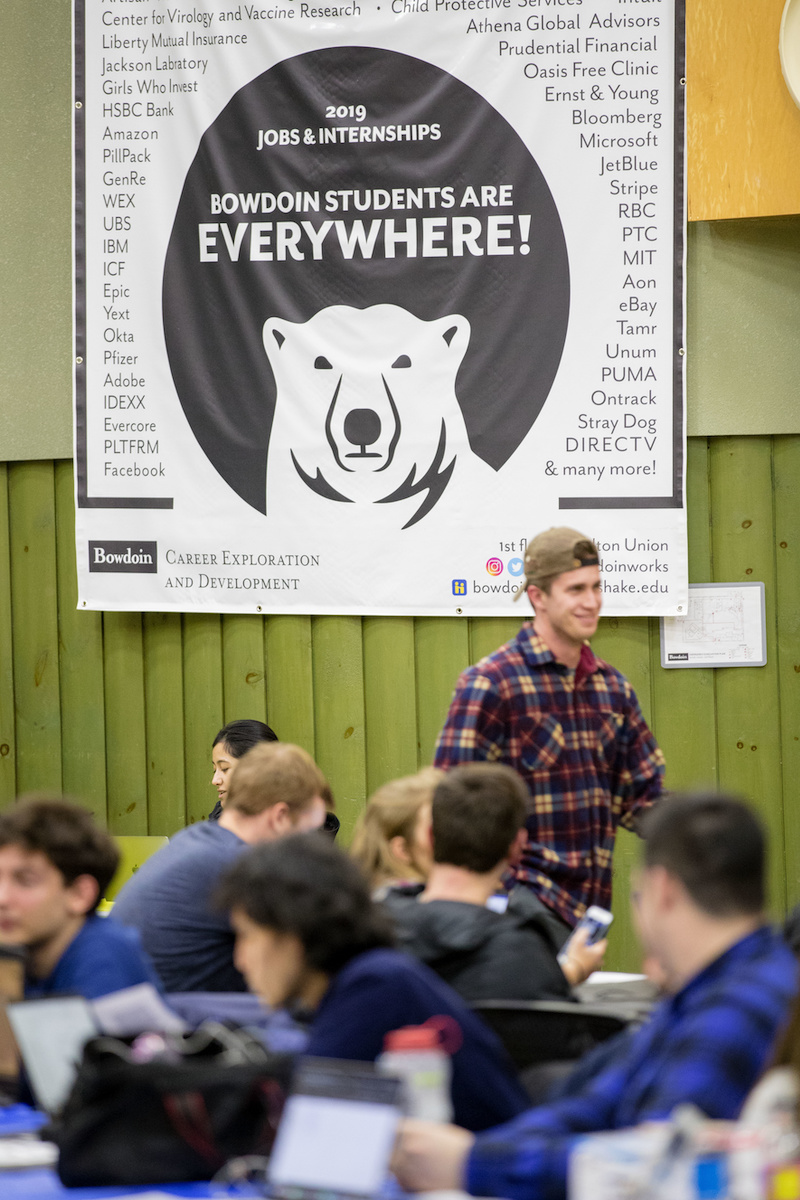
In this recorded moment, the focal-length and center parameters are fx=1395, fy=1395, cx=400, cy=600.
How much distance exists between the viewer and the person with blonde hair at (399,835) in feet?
9.43

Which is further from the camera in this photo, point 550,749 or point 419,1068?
point 550,749

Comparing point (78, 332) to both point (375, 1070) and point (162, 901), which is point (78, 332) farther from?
point (375, 1070)

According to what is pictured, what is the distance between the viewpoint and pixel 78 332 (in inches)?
200

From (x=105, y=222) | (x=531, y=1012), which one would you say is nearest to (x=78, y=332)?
(x=105, y=222)

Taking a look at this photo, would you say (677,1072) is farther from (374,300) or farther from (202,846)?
(374,300)

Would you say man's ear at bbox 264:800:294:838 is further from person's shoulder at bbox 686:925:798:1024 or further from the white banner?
the white banner

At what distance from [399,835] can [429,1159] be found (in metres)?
1.17

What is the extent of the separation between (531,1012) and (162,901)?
37.1 inches

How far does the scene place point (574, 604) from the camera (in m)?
3.46

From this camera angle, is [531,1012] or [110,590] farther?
[110,590]

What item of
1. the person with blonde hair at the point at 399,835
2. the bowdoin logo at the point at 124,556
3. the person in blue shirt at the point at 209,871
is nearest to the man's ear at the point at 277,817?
the person in blue shirt at the point at 209,871

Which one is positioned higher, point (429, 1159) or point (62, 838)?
point (62, 838)

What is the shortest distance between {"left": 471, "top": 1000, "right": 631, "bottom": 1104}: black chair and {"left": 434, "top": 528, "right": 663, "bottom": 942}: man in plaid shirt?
103 cm

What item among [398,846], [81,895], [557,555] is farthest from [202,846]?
[557,555]
